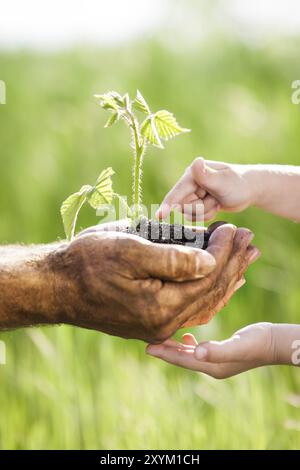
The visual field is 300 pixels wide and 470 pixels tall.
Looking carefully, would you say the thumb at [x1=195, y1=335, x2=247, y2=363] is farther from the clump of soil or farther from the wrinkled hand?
the clump of soil

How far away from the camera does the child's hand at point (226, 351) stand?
1.37 meters

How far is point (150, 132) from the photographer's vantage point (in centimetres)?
140

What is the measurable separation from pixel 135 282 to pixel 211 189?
0.35 metres

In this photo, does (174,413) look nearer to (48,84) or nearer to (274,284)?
(274,284)

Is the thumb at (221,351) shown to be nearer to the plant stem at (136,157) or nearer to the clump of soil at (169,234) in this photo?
the clump of soil at (169,234)

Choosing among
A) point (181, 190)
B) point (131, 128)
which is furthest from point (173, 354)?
point (131, 128)

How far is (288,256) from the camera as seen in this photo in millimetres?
3119

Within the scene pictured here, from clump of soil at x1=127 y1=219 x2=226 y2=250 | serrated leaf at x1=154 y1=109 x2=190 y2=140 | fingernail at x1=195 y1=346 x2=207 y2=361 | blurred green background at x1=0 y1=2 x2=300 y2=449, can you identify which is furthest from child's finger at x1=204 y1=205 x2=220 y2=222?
blurred green background at x1=0 y1=2 x2=300 y2=449

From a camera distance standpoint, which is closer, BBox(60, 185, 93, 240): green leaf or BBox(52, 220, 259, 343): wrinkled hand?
BBox(52, 220, 259, 343): wrinkled hand

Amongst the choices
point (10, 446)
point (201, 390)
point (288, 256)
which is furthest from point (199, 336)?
point (10, 446)

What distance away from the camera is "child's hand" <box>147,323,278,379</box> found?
1369 millimetres

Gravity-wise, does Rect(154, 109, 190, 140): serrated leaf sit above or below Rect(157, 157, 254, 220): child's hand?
above

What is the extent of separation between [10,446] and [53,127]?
2.21 m

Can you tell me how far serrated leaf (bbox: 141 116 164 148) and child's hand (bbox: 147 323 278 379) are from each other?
15.4 inches
